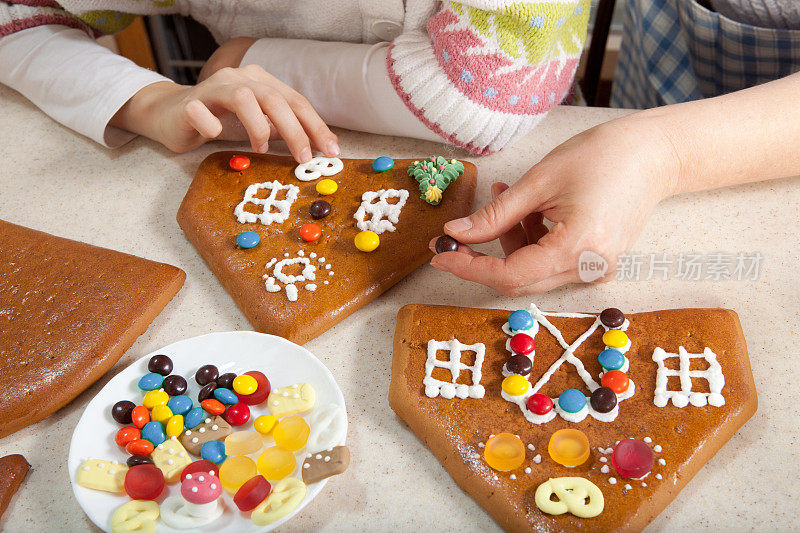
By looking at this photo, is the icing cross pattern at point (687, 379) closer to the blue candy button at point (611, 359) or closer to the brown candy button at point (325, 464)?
the blue candy button at point (611, 359)

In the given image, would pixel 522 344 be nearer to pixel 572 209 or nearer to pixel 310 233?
pixel 572 209

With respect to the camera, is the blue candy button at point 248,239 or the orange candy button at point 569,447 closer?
the orange candy button at point 569,447

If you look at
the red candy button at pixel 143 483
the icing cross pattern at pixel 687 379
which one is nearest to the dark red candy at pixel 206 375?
the red candy button at pixel 143 483

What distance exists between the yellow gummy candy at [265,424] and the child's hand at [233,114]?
1.34 feet

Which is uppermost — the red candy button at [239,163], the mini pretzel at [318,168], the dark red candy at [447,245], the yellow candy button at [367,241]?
the red candy button at [239,163]

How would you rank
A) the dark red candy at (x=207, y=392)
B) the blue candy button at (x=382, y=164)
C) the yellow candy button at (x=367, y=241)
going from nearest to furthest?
the dark red candy at (x=207, y=392) → the yellow candy button at (x=367, y=241) → the blue candy button at (x=382, y=164)

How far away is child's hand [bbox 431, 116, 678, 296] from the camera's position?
2.24 feet

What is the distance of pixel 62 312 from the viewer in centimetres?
70

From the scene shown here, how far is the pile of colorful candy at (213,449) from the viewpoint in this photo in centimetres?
54

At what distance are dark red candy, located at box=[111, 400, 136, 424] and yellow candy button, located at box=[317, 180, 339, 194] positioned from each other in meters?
0.36

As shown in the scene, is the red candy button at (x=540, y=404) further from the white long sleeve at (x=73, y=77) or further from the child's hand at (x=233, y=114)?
the white long sleeve at (x=73, y=77)

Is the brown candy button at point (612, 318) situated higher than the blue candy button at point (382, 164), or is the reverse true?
the blue candy button at point (382, 164)

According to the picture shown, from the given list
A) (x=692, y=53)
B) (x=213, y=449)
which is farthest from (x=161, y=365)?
(x=692, y=53)

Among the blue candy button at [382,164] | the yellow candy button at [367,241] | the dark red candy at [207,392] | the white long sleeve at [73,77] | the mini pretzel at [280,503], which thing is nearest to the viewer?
the mini pretzel at [280,503]
